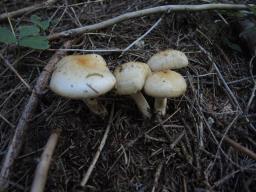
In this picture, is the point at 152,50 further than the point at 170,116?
Yes

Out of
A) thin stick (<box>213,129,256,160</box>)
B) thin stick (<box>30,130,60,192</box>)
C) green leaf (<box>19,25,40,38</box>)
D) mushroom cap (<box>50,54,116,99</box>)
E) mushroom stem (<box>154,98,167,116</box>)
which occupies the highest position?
green leaf (<box>19,25,40,38</box>)

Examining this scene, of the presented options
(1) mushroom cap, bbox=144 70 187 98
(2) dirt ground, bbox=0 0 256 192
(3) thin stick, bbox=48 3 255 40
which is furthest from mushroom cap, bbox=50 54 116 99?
(3) thin stick, bbox=48 3 255 40

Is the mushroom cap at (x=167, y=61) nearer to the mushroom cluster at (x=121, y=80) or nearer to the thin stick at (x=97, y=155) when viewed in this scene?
the mushroom cluster at (x=121, y=80)

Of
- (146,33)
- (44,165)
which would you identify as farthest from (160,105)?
(44,165)

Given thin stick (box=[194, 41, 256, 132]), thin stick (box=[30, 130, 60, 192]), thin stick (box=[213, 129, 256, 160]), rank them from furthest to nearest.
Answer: thin stick (box=[194, 41, 256, 132])
thin stick (box=[213, 129, 256, 160])
thin stick (box=[30, 130, 60, 192])

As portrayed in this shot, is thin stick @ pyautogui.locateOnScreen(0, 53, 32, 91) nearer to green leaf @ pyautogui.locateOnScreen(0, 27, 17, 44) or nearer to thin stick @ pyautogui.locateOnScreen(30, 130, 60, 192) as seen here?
green leaf @ pyautogui.locateOnScreen(0, 27, 17, 44)

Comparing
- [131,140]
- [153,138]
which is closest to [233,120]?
[153,138]

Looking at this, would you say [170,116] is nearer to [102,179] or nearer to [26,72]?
[102,179]

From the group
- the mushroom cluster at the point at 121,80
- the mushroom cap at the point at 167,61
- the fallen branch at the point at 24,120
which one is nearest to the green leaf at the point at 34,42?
the fallen branch at the point at 24,120
